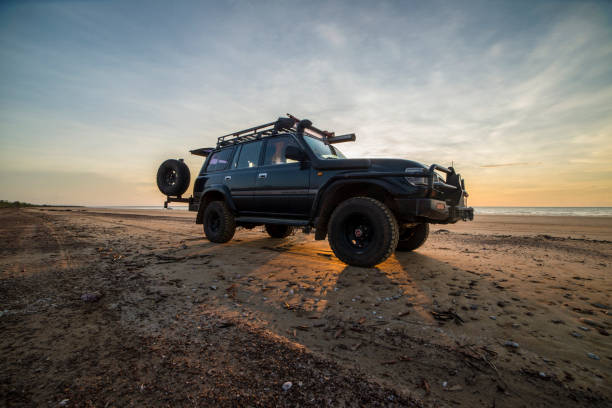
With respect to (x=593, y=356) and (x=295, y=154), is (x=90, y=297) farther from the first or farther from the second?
(x=593, y=356)

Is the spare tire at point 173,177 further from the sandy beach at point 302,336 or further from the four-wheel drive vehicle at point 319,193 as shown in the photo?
the sandy beach at point 302,336

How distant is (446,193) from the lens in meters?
3.70

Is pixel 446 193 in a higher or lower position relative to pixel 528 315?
higher

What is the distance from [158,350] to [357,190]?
10.1 ft

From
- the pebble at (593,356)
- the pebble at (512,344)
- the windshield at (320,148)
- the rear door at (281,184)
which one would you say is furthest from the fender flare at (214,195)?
the pebble at (593,356)

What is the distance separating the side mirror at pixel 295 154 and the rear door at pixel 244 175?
3.57 ft

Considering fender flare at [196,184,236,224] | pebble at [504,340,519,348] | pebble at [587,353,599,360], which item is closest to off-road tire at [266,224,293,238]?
fender flare at [196,184,236,224]

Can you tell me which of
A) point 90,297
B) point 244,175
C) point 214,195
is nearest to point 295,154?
point 244,175

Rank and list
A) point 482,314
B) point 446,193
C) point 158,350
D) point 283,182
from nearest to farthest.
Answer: point 158,350, point 482,314, point 446,193, point 283,182

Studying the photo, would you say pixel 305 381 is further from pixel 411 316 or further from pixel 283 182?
pixel 283 182

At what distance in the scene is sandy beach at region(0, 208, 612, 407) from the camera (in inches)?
45.1

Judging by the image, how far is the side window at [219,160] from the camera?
558 cm

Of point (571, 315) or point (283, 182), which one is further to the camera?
point (283, 182)

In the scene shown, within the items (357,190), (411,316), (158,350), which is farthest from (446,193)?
(158,350)
